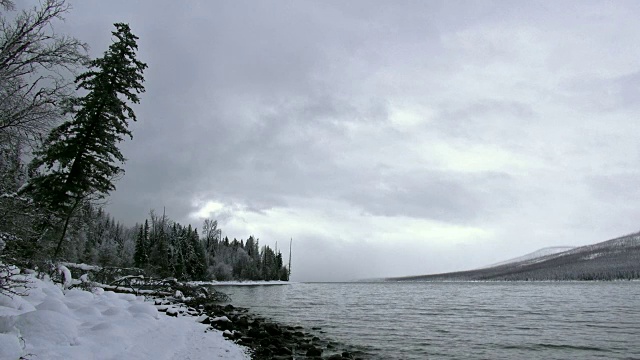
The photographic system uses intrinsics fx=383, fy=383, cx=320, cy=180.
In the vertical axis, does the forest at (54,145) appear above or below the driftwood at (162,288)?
above

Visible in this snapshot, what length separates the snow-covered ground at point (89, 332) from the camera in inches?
292

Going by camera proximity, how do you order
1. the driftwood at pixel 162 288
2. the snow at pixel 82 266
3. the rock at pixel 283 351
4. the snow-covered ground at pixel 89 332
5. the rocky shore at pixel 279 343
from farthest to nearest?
the driftwood at pixel 162 288, the snow at pixel 82 266, the rock at pixel 283 351, the rocky shore at pixel 279 343, the snow-covered ground at pixel 89 332

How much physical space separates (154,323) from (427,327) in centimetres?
2135

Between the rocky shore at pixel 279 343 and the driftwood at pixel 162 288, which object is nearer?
the rocky shore at pixel 279 343

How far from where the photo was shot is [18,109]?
806cm

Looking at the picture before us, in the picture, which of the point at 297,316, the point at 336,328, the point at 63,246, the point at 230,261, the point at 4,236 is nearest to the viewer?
the point at 4,236

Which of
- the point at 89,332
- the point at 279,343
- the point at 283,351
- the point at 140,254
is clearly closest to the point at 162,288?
the point at 279,343

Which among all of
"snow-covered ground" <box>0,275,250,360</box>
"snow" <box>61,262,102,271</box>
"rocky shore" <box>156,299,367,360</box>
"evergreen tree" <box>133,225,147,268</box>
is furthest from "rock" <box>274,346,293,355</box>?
"evergreen tree" <box>133,225,147,268</box>

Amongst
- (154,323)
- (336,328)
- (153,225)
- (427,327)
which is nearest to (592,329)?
(427,327)

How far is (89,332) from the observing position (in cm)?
941

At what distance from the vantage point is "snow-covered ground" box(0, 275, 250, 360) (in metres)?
7.41

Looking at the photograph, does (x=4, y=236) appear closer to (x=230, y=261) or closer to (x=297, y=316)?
(x=297, y=316)

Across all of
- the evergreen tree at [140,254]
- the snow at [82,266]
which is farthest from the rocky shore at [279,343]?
the evergreen tree at [140,254]

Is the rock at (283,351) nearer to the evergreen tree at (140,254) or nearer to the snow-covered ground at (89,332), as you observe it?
the snow-covered ground at (89,332)
